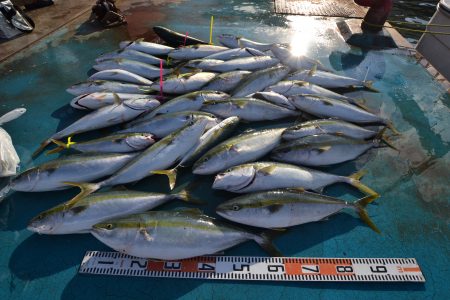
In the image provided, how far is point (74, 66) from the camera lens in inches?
235

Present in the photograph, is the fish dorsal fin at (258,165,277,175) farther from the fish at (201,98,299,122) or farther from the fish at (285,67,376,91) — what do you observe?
the fish at (285,67,376,91)

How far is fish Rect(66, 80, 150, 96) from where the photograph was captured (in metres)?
4.71

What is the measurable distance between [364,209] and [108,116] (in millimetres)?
3551

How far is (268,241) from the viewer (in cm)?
281

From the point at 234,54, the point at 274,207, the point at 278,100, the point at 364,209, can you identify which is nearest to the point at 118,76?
the point at 234,54

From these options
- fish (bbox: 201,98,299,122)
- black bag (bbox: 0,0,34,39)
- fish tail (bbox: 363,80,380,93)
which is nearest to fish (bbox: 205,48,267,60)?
fish (bbox: 201,98,299,122)

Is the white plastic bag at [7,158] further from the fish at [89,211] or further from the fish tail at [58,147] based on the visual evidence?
the fish at [89,211]

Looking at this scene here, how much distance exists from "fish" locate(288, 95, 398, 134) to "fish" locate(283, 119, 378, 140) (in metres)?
0.27

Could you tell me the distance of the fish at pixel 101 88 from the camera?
15.4ft

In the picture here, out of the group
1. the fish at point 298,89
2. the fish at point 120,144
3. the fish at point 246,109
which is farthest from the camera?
the fish at point 298,89

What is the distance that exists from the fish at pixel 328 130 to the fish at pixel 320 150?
0.36 ft

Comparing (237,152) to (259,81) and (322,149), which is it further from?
(259,81)

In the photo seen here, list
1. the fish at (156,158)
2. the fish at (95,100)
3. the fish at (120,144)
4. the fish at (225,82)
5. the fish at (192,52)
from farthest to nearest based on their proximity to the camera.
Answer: the fish at (192,52) → the fish at (225,82) → the fish at (95,100) → the fish at (120,144) → the fish at (156,158)

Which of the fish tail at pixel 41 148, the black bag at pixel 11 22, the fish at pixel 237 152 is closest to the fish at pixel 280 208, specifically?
the fish at pixel 237 152
